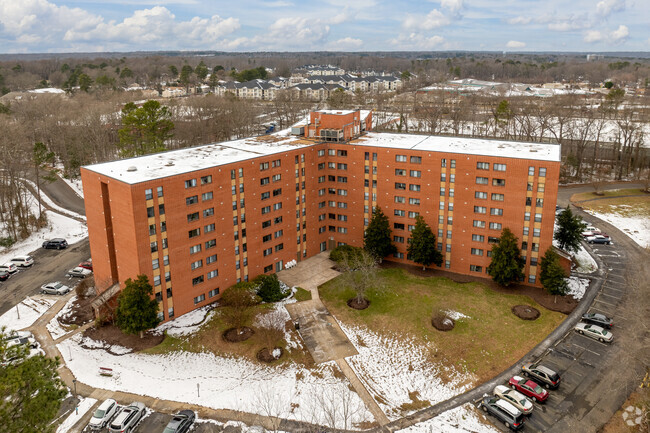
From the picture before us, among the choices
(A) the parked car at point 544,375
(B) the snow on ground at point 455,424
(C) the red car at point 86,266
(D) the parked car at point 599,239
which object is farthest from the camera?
(D) the parked car at point 599,239

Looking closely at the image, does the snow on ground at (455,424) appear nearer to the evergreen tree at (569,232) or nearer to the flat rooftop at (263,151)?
the flat rooftop at (263,151)

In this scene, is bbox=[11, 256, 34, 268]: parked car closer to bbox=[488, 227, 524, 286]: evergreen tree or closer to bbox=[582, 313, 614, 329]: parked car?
bbox=[488, 227, 524, 286]: evergreen tree

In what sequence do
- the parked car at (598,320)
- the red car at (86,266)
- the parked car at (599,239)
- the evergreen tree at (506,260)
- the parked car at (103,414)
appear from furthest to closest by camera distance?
the parked car at (599,239) < the red car at (86,266) < the evergreen tree at (506,260) < the parked car at (598,320) < the parked car at (103,414)

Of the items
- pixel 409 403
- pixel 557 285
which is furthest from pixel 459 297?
pixel 409 403

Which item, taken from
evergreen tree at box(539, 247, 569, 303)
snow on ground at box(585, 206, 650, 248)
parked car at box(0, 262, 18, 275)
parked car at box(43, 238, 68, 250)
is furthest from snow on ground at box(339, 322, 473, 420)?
parked car at box(43, 238, 68, 250)

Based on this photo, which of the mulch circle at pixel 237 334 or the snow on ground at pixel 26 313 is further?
the snow on ground at pixel 26 313

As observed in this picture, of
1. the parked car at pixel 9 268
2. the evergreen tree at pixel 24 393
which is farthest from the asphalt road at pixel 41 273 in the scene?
the evergreen tree at pixel 24 393

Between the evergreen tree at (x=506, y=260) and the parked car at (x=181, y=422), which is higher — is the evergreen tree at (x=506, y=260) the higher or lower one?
the higher one
